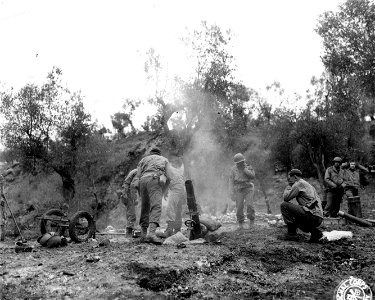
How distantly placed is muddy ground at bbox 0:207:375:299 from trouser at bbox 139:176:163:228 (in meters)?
0.81

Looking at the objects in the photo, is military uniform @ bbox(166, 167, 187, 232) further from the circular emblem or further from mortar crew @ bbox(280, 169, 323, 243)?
the circular emblem

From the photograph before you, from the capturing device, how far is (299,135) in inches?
1001

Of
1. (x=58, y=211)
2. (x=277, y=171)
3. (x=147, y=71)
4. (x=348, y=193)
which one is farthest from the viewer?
(x=277, y=171)

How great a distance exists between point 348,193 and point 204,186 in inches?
647

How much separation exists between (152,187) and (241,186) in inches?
124

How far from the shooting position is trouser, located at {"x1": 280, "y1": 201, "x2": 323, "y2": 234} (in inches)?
286

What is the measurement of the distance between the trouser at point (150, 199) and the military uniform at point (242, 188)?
9.40 feet

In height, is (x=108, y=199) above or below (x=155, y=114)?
below

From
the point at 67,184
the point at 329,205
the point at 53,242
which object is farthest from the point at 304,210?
the point at 67,184

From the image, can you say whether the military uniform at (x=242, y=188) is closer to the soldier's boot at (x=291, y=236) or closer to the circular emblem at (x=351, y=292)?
the soldier's boot at (x=291, y=236)

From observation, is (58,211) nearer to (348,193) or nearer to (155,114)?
(348,193)

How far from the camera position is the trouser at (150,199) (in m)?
7.27

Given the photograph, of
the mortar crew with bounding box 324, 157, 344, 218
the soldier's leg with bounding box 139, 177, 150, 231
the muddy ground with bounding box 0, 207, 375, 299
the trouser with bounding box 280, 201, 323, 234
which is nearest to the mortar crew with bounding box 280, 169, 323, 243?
the trouser with bounding box 280, 201, 323, 234

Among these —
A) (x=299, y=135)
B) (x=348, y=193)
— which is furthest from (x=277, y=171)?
(x=348, y=193)
